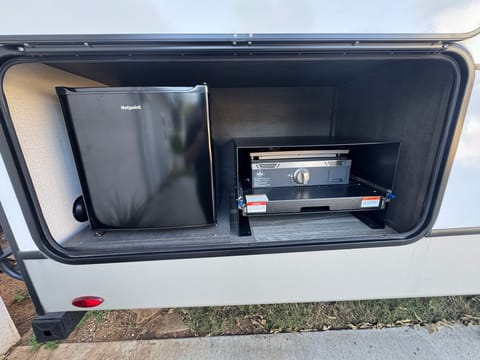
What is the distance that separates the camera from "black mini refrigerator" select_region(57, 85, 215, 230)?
0.57 metres

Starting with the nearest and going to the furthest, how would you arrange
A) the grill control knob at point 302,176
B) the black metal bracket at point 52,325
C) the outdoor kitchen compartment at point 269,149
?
1. the outdoor kitchen compartment at point 269,149
2. the black metal bracket at point 52,325
3. the grill control knob at point 302,176

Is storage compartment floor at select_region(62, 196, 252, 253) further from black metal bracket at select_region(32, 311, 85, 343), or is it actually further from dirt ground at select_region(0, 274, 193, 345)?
dirt ground at select_region(0, 274, 193, 345)

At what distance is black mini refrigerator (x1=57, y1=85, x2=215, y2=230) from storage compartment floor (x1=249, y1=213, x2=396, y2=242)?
Result: 0.24 meters

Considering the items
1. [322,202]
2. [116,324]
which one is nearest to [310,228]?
[322,202]

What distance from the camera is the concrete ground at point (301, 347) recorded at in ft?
2.57

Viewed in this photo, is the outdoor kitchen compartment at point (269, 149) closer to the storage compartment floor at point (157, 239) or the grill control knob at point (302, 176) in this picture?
the storage compartment floor at point (157, 239)

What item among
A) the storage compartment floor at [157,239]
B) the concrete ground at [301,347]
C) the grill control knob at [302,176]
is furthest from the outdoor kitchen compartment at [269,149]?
the concrete ground at [301,347]

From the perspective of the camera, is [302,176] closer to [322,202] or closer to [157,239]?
[322,202]

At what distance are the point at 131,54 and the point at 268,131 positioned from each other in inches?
34.8

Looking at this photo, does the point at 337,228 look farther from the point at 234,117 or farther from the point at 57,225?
the point at 57,225

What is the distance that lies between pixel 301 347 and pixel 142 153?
1047mm

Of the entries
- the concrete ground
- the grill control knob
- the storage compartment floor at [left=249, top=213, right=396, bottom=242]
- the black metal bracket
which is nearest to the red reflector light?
the black metal bracket

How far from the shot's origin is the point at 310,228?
73 centimetres

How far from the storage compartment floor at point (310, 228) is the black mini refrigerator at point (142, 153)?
0.24 meters
